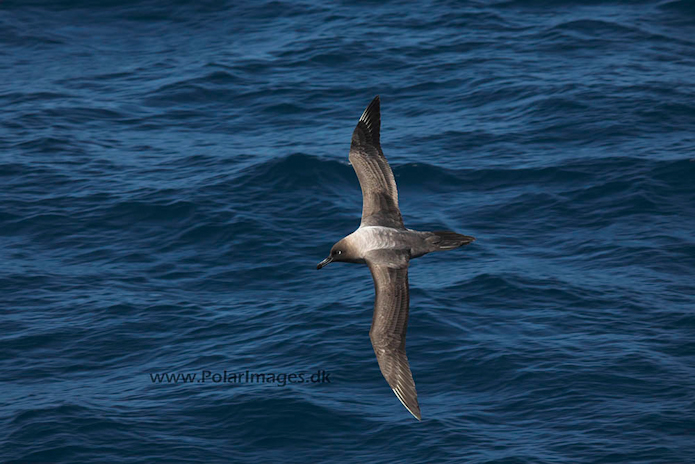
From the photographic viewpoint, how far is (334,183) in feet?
95.4

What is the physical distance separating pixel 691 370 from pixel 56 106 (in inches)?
885

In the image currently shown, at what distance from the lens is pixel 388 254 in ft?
56.4

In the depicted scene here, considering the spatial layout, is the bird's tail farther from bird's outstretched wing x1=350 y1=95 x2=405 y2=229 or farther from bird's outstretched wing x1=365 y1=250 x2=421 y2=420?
bird's outstretched wing x1=350 y1=95 x2=405 y2=229

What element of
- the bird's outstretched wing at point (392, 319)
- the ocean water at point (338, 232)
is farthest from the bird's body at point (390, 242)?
the ocean water at point (338, 232)

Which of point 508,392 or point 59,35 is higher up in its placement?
point 59,35

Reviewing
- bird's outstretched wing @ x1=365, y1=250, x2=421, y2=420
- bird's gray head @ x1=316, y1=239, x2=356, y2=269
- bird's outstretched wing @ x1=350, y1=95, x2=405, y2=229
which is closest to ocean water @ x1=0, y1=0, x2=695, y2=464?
bird's outstretched wing @ x1=365, y1=250, x2=421, y2=420

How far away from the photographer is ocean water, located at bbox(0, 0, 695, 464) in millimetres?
21469

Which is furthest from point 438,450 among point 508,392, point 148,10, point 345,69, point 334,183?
point 148,10

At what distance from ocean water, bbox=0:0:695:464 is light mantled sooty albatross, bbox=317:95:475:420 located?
470cm

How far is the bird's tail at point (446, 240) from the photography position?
16.9 metres

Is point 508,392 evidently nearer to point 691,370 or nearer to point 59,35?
point 691,370

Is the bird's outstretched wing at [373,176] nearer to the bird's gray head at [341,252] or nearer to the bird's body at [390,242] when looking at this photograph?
the bird's body at [390,242]

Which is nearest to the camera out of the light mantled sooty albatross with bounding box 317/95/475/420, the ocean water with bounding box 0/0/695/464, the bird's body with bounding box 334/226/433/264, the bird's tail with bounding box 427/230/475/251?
→ the light mantled sooty albatross with bounding box 317/95/475/420

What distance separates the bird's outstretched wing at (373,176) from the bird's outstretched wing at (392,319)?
0.97m
